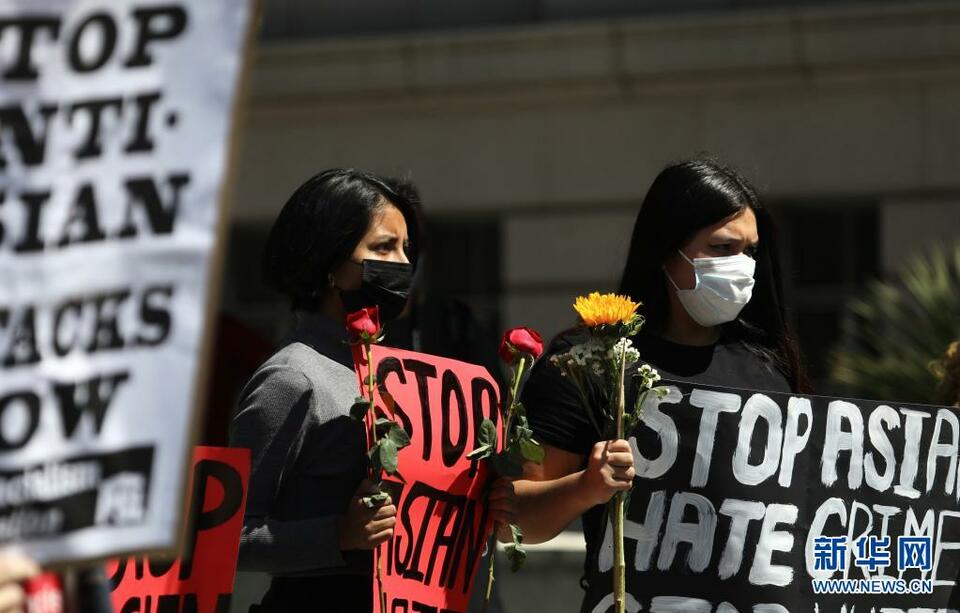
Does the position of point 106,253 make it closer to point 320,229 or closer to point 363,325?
point 363,325

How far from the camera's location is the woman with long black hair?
360cm

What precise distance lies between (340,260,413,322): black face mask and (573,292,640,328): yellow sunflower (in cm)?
40

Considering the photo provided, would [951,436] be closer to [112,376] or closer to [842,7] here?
[112,376]

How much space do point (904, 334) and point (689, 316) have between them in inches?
232

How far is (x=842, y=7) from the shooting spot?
11.1 meters

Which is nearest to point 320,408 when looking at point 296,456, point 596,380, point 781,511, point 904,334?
point 296,456

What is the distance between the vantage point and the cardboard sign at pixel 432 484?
11.2ft

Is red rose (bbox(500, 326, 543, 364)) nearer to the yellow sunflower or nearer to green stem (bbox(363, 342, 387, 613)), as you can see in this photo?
the yellow sunflower

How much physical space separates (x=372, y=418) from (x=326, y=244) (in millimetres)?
478

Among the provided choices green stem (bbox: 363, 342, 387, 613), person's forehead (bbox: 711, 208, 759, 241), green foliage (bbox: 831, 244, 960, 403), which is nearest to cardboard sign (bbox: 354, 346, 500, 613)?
green stem (bbox: 363, 342, 387, 613)

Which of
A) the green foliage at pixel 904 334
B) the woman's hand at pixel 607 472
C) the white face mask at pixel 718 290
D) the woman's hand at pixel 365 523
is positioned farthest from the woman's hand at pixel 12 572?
the green foliage at pixel 904 334

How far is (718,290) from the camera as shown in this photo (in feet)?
12.3

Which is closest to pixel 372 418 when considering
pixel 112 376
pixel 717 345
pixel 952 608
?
pixel 717 345

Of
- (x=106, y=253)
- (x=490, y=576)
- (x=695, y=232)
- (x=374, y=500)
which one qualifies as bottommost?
(x=490, y=576)
